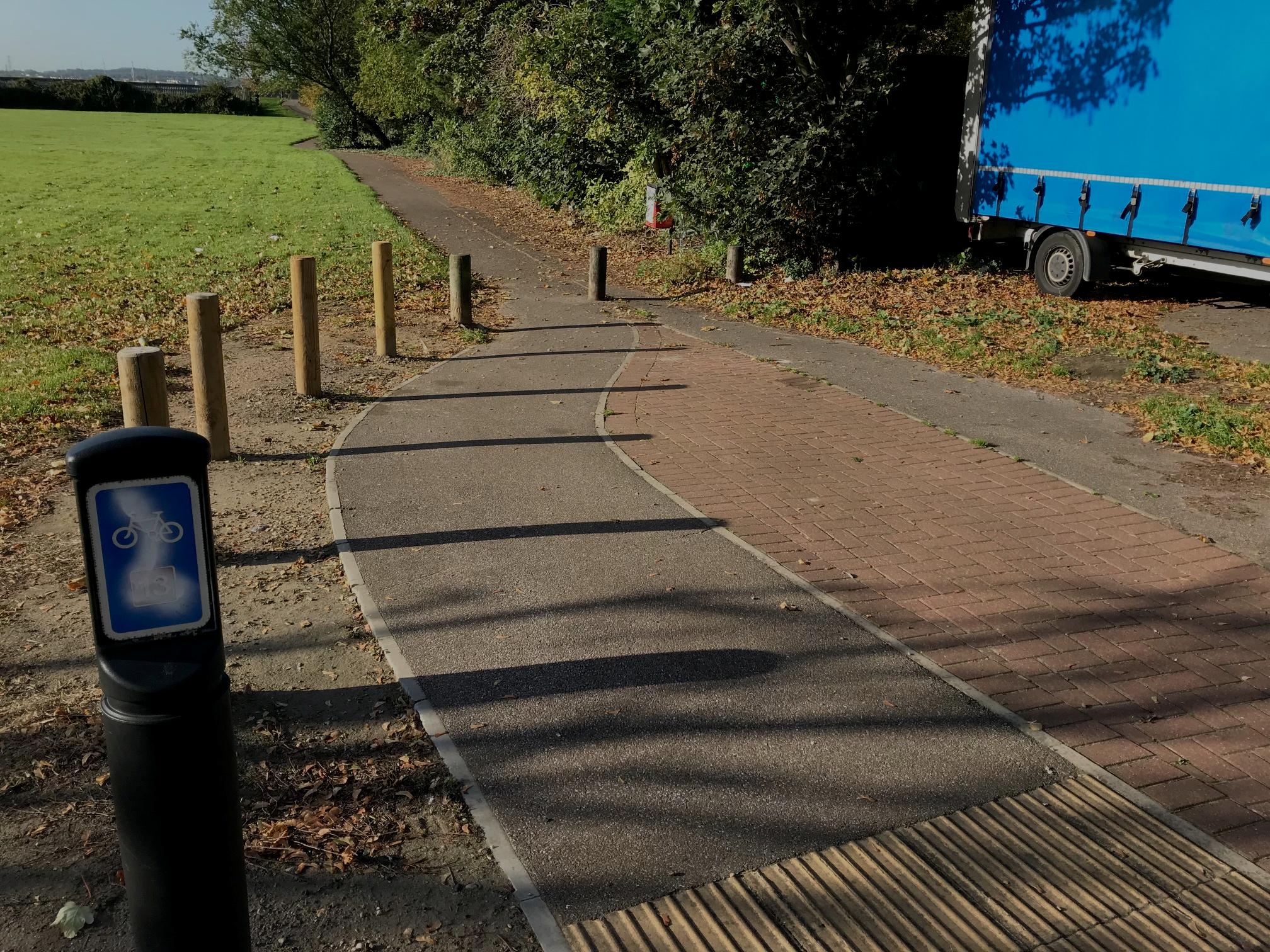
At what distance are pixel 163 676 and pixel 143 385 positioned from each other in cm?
486

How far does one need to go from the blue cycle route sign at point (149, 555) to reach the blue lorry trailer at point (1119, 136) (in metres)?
12.0

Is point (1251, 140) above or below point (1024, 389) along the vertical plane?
above

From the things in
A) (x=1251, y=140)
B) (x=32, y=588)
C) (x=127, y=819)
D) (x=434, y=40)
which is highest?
(x=434, y=40)

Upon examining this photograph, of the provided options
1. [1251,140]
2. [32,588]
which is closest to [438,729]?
[32,588]

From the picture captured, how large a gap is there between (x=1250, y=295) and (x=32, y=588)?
13996mm

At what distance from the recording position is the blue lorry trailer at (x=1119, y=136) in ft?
37.7

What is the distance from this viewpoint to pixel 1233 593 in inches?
233

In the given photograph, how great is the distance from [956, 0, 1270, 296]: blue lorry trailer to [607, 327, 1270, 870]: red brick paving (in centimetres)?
536

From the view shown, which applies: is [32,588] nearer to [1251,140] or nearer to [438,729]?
[438,729]

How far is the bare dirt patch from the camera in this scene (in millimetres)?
3400

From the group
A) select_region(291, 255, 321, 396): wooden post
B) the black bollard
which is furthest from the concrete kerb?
select_region(291, 255, 321, 396): wooden post

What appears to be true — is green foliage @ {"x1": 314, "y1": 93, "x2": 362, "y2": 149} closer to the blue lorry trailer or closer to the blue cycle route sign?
the blue lorry trailer

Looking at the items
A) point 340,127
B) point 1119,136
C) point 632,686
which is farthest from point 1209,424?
point 340,127

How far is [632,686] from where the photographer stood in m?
4.88
